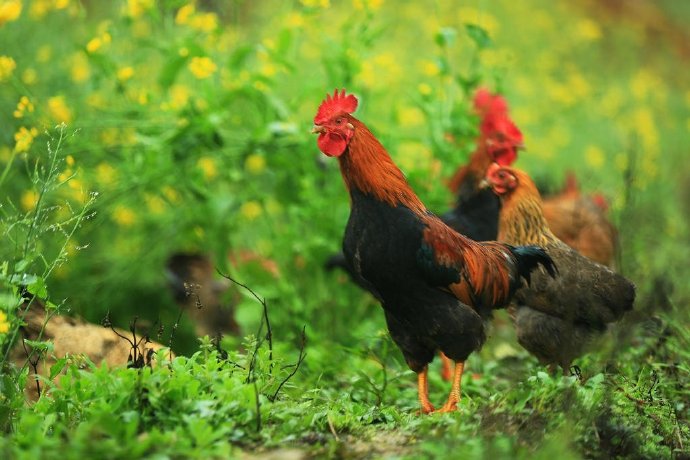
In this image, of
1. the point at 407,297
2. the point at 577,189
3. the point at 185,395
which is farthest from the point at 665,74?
the point at 185,395

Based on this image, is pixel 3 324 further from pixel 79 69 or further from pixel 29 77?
pixel 79 69

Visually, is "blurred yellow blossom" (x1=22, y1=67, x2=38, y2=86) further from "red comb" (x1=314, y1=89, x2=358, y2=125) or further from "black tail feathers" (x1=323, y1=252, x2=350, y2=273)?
"red comb" (x1=314, y1=89, x2=358, y2=125)

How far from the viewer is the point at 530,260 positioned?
4359mm

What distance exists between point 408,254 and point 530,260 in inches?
28.8

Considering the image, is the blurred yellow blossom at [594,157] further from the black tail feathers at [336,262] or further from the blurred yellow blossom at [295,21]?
the black tail feathers at [336,262]

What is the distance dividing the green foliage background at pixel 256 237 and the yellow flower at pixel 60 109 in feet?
0.10

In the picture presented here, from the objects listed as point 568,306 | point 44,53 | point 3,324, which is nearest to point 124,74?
point 44,53

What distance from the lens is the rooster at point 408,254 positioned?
404 centimetres

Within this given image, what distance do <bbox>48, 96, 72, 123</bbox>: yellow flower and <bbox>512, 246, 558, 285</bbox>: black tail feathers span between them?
3281 millimetres

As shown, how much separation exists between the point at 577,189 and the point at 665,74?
391 inches

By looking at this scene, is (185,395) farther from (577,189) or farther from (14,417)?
(577,189)

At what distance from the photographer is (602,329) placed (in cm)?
464

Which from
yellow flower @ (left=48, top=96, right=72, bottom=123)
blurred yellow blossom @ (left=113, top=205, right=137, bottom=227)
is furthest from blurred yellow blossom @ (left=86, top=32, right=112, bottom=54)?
blurred yellow blossom @ (left=113, top=205, right=137, bottom=227)

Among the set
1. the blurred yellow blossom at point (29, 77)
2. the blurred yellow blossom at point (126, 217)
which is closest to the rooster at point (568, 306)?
the blurred yellow blossom at point (126, 217)
